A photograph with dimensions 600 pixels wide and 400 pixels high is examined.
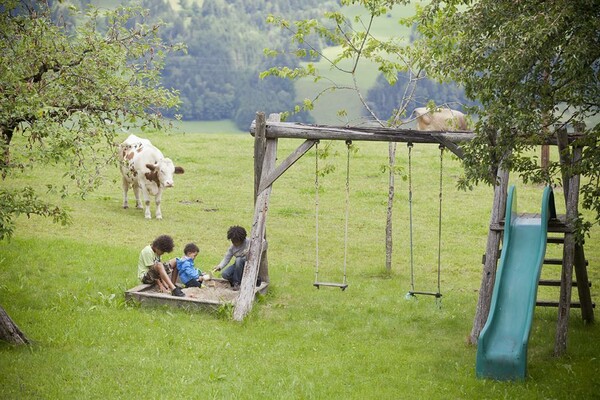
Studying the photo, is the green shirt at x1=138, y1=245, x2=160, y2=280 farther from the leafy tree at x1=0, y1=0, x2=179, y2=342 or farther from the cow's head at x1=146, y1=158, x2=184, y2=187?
the cow's head at x1=146, y1=158, x2=184, y2=187

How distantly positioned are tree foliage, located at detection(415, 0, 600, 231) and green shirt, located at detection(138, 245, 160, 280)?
595 centimetres

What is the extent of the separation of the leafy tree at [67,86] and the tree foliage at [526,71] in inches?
238

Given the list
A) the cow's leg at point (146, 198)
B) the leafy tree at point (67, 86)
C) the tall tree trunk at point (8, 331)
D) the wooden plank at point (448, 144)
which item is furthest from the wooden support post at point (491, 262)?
the cow's leg at point (146, 198)

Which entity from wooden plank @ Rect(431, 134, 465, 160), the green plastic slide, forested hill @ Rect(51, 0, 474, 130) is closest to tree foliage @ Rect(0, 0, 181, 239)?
wooden plank @ Rect(431, 134, 465, 160)

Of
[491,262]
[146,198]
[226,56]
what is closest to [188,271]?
[491,262]

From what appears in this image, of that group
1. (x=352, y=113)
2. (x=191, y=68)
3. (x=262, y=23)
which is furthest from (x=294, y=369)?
(x=262, y=23)

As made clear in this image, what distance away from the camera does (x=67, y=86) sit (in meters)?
15.0

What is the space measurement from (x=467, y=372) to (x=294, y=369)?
92.8 inches

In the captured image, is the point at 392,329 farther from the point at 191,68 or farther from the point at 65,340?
the point at 191,68

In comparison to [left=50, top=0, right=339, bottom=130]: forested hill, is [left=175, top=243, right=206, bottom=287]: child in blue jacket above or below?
below

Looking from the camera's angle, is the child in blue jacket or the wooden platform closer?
the wooden platform

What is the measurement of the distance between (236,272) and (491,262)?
514cm

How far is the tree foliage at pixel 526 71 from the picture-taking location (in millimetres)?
9961

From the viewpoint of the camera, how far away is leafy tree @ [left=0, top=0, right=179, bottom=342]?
1350cm
